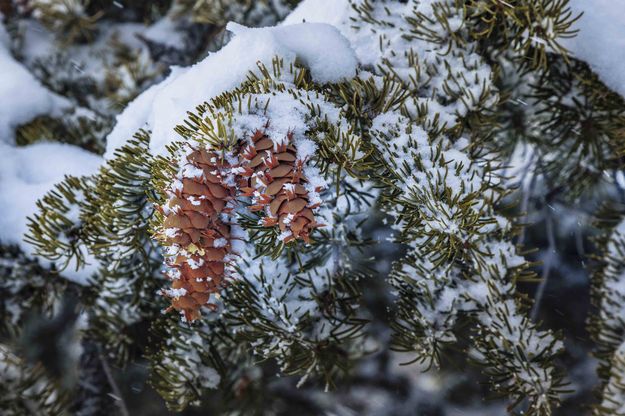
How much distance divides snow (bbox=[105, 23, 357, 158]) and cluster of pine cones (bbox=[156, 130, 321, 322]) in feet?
0.33

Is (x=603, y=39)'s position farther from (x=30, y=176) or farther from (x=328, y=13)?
(x=30, y=176)

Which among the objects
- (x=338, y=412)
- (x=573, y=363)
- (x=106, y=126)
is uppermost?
(x=106, y=126)

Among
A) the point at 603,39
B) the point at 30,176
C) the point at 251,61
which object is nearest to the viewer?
the point at 251,61

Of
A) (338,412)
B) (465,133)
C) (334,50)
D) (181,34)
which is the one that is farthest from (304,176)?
(338,412)

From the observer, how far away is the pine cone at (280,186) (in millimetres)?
614

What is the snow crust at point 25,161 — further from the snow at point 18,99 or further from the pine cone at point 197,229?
the pine cone at point 197,229

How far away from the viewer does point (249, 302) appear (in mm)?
851

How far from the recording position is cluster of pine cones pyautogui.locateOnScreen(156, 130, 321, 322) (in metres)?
0.62

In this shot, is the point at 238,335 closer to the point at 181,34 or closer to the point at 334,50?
the point at 334,50

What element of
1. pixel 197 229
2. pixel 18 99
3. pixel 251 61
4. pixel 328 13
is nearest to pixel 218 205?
pixel 197 229

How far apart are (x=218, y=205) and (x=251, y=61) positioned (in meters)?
0.21

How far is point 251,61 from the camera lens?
0.73 m

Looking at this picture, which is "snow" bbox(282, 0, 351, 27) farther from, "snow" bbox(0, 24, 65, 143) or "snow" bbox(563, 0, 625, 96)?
"snow" bbox(0, 24, 65, 143)

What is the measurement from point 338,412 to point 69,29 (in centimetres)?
145
